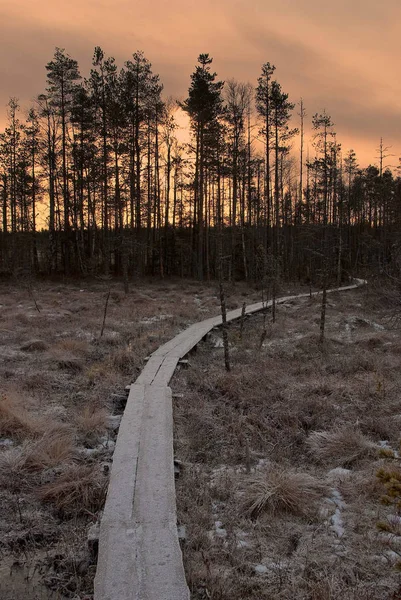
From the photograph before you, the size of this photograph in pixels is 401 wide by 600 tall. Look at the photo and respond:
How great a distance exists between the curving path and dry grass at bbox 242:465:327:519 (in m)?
0.91

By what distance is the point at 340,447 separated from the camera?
6086 mm

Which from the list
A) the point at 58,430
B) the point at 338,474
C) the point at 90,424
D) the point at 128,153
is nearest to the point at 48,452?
the point at 58,430

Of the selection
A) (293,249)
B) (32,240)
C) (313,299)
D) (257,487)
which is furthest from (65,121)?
(257,487)

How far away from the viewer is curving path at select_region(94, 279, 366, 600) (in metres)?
3.23

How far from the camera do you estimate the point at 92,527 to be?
4.01 meters

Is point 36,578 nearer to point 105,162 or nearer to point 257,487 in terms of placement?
point 257,487

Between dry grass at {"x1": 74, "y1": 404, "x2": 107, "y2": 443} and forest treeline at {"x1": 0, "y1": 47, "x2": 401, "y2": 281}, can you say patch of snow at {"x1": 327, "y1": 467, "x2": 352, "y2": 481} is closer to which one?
dry grass at {"x1": 74, "y1": 404, "x2": 107, "y2": 443}

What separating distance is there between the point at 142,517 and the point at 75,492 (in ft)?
3.40

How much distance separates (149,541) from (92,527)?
2.14 feet

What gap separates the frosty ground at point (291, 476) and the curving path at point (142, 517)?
8.9 inches

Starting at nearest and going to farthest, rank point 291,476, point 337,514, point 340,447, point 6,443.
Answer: point 337,514
point 291,476
point 6,443
point 340,447

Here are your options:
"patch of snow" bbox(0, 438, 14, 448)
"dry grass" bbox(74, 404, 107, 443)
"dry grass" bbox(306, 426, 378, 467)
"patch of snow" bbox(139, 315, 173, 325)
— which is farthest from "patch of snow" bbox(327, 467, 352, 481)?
"patch of snow" bbox(139, 315, 173, 325)

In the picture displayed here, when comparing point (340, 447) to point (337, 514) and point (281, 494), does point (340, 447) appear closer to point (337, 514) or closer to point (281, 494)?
point (337, 514)

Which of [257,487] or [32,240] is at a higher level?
[32,240]
